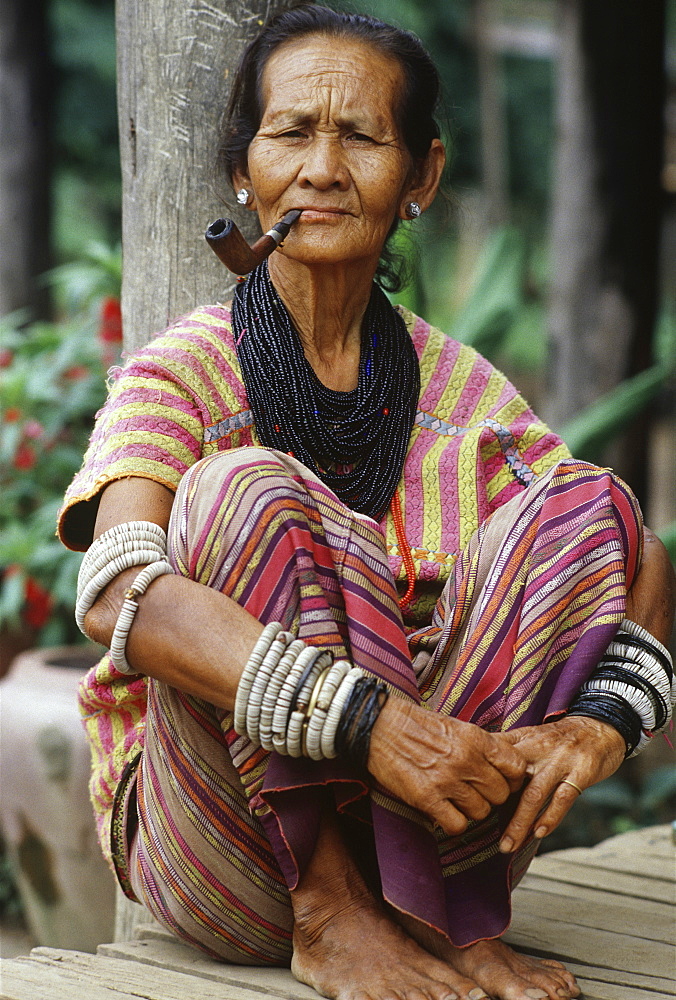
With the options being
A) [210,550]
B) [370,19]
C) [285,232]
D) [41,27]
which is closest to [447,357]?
[285,232]

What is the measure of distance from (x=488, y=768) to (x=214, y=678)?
378mm

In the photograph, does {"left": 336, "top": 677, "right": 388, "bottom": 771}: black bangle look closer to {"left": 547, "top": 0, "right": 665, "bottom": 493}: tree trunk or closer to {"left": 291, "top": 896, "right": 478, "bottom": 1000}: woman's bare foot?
{"left": 291, "top": 896, "right": 478, "bottom": 1000}: woman's bare foot

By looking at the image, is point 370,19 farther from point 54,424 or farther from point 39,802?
point 54,424

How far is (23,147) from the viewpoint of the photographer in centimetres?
566

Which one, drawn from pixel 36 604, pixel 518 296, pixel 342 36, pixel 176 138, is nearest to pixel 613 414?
pixel 518 296

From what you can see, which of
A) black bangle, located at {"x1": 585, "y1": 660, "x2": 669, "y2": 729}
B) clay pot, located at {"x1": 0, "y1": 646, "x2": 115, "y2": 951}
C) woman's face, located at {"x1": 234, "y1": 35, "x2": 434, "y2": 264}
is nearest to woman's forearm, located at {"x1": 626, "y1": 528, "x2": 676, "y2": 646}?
black bangle, located at {"x1": 585, "y1": 660, "x2": 669, "y2": 729}

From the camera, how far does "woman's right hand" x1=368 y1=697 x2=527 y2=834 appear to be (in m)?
1.49

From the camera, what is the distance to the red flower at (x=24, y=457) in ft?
12.9

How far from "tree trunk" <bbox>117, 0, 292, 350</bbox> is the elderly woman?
12.5 inches

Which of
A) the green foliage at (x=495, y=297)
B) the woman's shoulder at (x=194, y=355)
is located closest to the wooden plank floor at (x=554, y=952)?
the woman's shoulder at (x=194, y=355)

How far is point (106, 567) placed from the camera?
1586mm

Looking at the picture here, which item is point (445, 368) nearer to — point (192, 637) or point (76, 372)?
point (192, 637)

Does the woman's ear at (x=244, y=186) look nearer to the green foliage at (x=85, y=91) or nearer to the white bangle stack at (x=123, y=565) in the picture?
the white bangle stack at (x=123, y=565)

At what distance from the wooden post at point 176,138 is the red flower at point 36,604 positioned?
1.53 metres
